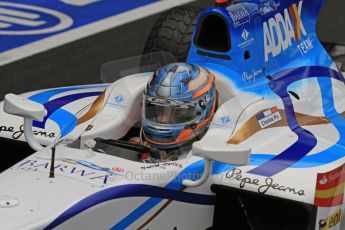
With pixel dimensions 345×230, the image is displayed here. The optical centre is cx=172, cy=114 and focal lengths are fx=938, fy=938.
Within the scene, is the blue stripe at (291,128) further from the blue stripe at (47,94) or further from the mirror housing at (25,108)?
the blue stripe at (47,94)

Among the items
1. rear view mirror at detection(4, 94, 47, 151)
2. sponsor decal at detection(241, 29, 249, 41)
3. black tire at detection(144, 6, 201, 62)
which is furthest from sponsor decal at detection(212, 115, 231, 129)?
black tire at detection(144, 6, 201, 62)

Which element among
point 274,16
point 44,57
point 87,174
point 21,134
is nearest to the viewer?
point 87,174

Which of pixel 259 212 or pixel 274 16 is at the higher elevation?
pixel 274 16

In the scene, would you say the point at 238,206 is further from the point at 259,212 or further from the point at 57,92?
the point at 57,92

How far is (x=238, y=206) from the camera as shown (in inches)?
247

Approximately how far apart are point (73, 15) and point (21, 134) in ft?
15.7

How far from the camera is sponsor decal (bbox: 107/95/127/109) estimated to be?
6.81 metres

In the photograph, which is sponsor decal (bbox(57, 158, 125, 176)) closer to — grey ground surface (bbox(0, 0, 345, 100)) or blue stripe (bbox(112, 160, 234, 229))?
blue stripe (bbox(112, 160, 234, 229))

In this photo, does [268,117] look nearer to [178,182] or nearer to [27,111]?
[178,182]

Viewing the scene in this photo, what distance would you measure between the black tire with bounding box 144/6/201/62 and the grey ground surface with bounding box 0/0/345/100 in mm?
1497

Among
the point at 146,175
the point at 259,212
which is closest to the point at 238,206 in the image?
A: the point at 259,212

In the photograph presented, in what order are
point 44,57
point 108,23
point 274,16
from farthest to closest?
point 108,23 → point 44,57 → point 274,16

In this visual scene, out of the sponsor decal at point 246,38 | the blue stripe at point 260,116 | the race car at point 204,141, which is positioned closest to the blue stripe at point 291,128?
the race car at point 204,141

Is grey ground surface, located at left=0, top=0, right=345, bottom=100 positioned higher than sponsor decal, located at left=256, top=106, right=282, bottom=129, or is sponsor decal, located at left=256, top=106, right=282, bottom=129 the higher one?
sponsor decal, located at left=256, top=106, right=282, bottom=129
